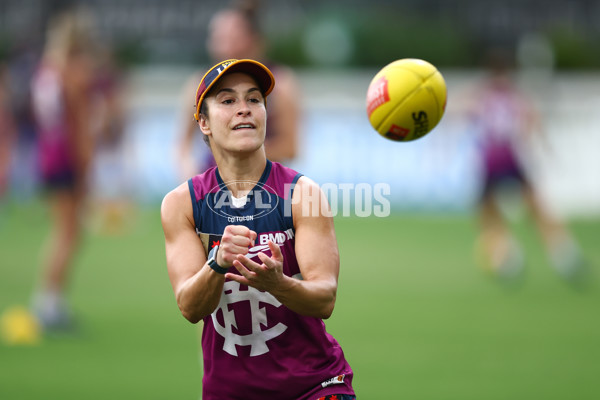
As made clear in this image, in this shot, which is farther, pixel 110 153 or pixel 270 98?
pixel 110 153

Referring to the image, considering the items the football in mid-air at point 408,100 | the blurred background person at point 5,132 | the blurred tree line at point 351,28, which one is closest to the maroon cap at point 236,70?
the football in mid-air at point 408,100

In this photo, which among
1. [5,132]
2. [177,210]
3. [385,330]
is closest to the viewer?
[177,210]

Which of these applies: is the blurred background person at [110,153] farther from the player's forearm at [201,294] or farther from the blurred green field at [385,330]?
the player's forearm at [201,294]

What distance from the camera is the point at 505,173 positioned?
1206 cm

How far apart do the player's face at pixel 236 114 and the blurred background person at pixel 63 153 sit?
5173 millimetres

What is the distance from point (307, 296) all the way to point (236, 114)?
80 cm

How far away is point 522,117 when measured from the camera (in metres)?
12.5

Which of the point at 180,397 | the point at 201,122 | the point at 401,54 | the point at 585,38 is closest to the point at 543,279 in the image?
the point at 180,397

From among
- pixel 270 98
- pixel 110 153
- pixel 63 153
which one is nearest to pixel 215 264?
pixel 270 98

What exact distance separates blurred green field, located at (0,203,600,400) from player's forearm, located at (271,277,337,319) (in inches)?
122

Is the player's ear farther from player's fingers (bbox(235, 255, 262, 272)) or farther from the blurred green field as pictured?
the blurred green field

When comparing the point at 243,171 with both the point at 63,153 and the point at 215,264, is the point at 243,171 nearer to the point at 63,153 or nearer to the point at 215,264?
the point at 215,264

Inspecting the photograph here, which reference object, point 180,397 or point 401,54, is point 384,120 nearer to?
point 180,397

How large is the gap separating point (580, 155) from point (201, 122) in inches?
612
